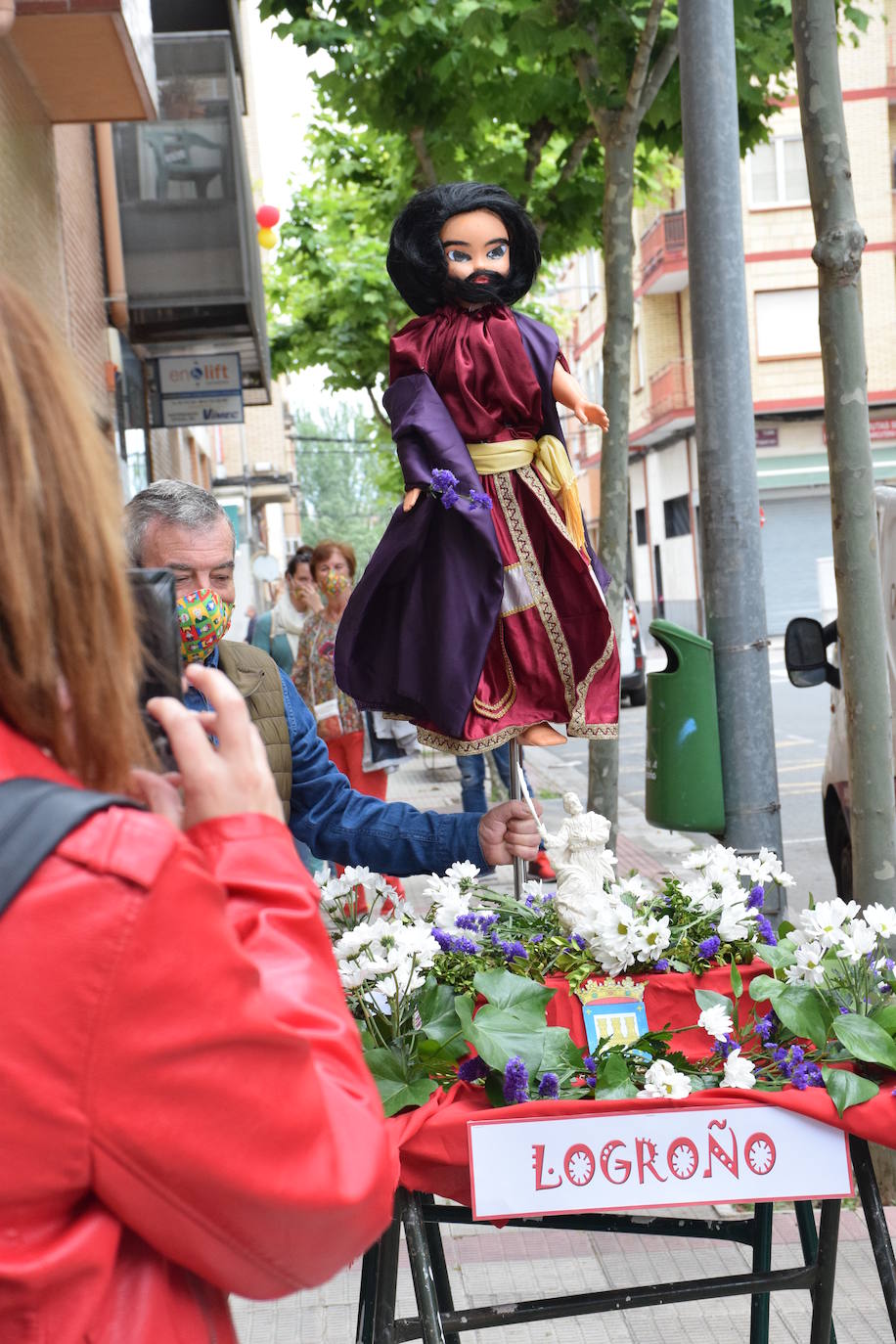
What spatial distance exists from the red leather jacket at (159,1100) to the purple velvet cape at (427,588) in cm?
201

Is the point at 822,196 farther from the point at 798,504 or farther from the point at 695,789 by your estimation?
the point at 798,504

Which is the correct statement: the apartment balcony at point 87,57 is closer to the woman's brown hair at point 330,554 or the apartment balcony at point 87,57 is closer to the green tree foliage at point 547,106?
the green tree foliage at point 547,106

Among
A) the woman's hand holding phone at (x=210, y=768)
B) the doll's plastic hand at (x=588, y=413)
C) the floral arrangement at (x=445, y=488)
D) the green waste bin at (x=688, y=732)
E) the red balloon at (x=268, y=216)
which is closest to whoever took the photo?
the woman's hand holding phone at (x=210, y=768)

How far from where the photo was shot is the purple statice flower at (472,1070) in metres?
2.46

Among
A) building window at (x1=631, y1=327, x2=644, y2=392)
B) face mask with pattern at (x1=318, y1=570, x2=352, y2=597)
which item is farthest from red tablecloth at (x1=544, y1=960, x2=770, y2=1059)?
building window at (x1=631, y1=327, x2=644, y2=392)

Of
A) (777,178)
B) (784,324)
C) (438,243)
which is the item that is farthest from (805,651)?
(777,178)

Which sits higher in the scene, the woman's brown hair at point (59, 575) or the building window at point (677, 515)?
the building window at point (677, 515)

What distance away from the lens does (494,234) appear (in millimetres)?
3436

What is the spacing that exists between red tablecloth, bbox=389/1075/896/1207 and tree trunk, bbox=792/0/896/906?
1.72 metres

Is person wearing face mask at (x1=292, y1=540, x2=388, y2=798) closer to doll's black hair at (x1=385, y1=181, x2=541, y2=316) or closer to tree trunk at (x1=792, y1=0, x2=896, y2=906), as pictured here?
tree trunk at (x1=792, y1=0, x2=896, y2=906)

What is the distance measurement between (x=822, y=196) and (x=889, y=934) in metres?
2.27

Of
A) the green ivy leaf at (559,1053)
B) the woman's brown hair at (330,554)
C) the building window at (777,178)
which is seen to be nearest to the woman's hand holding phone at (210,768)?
the green ivy leaf at (559,1053)

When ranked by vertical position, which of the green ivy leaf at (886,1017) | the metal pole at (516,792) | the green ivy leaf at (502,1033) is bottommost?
the green ivy leaf at (886,1017)

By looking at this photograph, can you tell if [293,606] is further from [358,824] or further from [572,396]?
[358,824]
